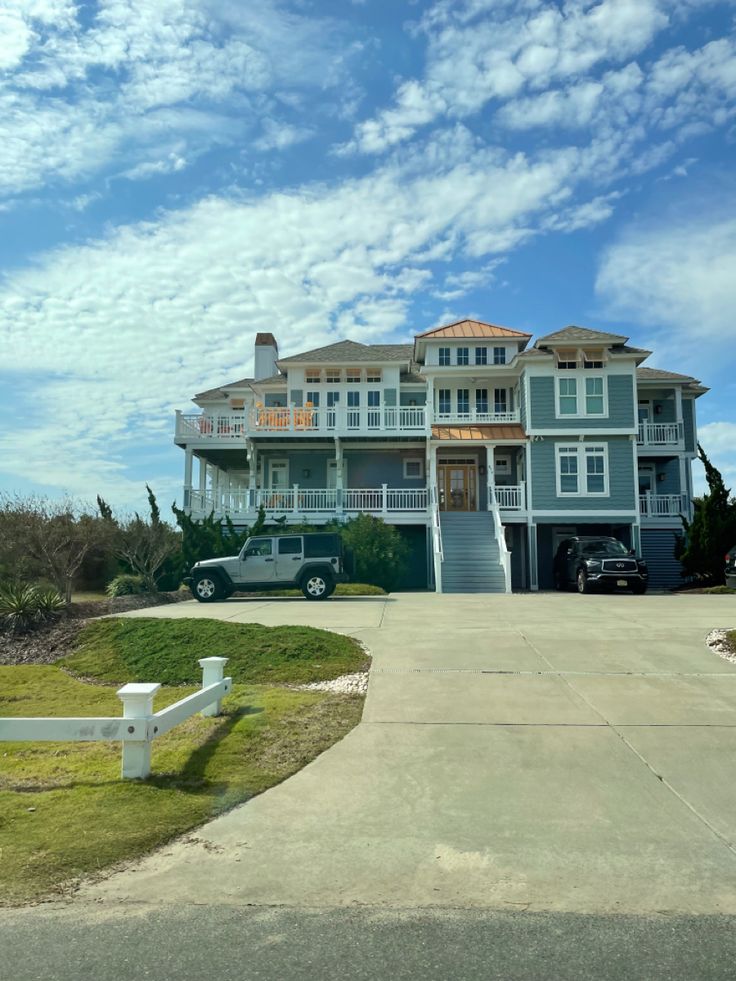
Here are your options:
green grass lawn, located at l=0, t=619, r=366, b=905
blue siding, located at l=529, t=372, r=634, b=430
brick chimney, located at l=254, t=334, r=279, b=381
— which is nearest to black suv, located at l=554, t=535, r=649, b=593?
blue siding, located at l=529, t=372, r=634, b=430

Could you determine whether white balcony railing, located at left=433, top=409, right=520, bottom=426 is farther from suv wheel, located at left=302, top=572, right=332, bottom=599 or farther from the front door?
suv wheel, located at left=302, top=572, right=332, bottom=599

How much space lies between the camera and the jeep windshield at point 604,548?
2359cm

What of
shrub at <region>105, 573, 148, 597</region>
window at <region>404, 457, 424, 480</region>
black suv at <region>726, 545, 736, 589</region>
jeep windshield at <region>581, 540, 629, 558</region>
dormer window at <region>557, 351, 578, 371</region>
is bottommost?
shrub at <region>105, 573, 148, 597</region>

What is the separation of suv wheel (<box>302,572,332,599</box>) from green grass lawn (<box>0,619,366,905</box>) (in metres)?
8.25

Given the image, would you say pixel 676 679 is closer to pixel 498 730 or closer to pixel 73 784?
pixel 498 730

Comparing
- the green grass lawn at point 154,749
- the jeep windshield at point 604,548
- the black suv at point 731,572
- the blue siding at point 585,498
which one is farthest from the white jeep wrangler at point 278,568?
the blue siding at point 585,498

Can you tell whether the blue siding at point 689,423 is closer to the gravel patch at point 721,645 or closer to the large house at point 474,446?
the large house at point 474,446

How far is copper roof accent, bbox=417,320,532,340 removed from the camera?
102 ft

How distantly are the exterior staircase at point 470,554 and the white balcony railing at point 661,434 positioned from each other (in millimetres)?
8353

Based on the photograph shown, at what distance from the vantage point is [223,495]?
3038cm

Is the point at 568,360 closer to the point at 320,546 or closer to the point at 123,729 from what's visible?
the point at 320,546

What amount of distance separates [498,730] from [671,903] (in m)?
2.96

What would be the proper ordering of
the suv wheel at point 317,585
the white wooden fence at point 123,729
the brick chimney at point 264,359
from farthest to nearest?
the brick chimney at point 264,359 < the suv wheel at point 317,585 < the white wooden fence at point 123,729

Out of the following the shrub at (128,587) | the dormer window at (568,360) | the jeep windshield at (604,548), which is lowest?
the shrub at (128,587)
